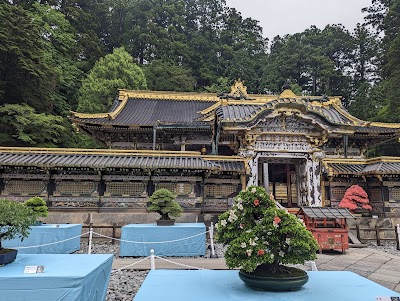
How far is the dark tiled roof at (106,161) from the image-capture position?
45.0 ft

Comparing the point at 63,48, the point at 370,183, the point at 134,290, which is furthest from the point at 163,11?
the point at 134,290

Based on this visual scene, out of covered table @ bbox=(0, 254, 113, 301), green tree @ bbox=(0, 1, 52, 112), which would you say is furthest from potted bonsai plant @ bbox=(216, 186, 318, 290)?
green tree @ bbox=(0, 1, 52, 112)

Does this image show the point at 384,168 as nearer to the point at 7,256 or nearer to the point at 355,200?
the point at 355,200

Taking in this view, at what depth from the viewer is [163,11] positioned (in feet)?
186

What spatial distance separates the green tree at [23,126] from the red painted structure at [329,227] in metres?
20.9

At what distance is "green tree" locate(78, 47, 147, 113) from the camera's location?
99.0 feet

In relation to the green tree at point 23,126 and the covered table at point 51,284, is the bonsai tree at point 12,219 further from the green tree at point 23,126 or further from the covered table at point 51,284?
the green tree at point 23,126

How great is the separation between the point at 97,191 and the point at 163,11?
167 feet

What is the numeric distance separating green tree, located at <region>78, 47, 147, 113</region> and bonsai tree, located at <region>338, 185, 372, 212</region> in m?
23.4

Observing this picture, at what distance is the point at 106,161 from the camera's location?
46.8 ft

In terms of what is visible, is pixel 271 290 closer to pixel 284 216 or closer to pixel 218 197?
pixel 284 216

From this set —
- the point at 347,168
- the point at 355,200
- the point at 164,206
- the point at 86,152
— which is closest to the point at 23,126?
the point at 86,152

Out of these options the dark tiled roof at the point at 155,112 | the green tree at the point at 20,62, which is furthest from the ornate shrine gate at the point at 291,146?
the green tree at the point at 20,62

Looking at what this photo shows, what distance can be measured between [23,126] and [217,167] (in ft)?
56.7
